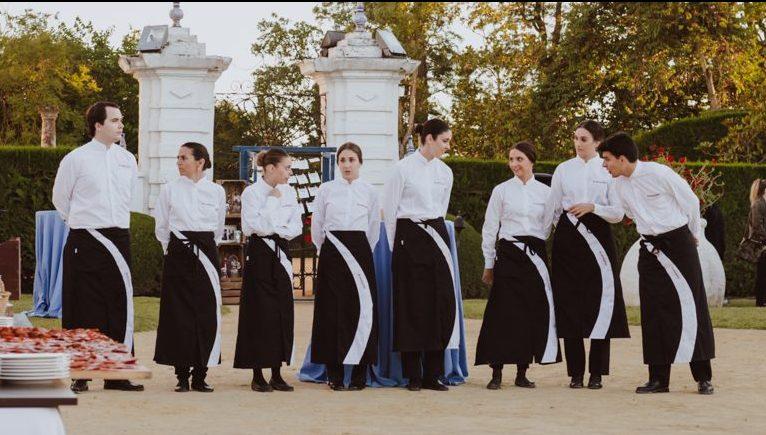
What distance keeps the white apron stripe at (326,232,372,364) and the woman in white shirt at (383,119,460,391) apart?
0.20 metres

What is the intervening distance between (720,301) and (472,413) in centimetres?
946

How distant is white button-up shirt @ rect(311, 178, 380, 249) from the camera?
32.0ft

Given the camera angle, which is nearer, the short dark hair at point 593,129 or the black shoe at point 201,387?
the black shoe at point 201,387

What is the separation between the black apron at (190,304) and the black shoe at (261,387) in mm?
287

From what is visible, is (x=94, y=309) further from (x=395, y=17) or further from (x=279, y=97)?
(x=395, y=17)

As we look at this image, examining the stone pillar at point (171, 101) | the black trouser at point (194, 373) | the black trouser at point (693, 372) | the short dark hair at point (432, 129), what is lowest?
the black trouser at point (194, 373)

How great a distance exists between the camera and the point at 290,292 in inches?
387

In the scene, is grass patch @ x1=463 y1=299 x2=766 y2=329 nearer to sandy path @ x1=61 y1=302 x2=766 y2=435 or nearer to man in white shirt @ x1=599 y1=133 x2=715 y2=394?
sandy path @ x1=61 y1=302 x2=766 y2=435

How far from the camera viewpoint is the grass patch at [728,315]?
14.6m

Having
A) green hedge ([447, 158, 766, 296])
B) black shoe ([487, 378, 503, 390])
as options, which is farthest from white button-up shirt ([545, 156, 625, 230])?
green hedge ([447, 158, 766, 296])

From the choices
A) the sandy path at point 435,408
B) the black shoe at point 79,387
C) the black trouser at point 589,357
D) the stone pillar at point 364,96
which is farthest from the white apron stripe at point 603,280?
the stone pillar at point 364,96

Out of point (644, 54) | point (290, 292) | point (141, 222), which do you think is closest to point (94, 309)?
point (290, 292)

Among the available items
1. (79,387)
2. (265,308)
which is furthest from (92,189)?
(265,308)

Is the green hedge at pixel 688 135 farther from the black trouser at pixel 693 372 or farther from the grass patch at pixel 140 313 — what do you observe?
the black trouser at pixel 693 372
